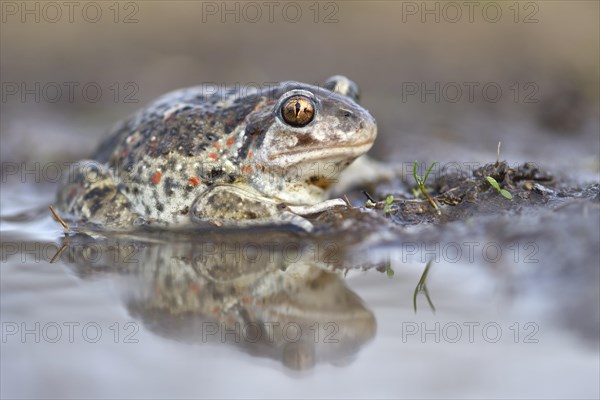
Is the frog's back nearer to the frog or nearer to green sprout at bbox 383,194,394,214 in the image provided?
the frog

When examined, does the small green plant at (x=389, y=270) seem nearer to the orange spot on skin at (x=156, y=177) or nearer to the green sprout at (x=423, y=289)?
the green sprout at (x=423, y=289)

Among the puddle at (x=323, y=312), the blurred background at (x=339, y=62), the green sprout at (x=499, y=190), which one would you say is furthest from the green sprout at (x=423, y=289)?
the blurred background at (x=339, y=62)

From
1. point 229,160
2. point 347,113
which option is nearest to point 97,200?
point 229,160

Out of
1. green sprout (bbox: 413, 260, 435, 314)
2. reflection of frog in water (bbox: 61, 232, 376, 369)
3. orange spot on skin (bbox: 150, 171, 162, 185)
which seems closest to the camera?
reflection of frog in water (bbox: 61, 232, 376, 369)

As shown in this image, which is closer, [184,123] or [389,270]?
[389,270]

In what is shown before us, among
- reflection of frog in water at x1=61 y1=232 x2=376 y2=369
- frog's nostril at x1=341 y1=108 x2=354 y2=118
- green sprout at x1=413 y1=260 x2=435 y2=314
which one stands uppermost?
frog's nostril at x1=341 y1=108 x2=354 y2=118

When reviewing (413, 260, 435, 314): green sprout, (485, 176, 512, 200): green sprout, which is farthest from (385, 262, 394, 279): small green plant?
(485, 176, 512, 200): green sprout

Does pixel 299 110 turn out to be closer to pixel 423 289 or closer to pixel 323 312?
pixel 423 289

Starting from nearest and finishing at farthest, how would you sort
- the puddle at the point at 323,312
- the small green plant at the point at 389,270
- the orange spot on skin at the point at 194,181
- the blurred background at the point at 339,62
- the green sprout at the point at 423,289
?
the puddle at the point at 323,312 → the green sprout at the point at 423,289 → the small green plant at the point at 389,270 → the orange spot on skin at the point at 194,181 → the blurred background at the point at 339,62
